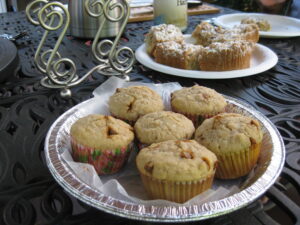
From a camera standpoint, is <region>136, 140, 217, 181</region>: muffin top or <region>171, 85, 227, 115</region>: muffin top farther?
<region>171, 85, 227, 115</region>: muffin top

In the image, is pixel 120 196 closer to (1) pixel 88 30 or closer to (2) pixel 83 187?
(2) pixel 83 187

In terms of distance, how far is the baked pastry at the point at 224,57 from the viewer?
106cm

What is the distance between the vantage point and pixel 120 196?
0.52 metres

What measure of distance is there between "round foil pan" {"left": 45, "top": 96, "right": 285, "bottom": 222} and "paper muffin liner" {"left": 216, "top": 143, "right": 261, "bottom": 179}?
0.02 m

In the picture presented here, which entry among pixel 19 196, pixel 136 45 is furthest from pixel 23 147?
pixel 136 45

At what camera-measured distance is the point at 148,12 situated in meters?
1.86

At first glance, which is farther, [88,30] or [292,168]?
[88,30]

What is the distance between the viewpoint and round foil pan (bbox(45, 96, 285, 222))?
44 centimetres

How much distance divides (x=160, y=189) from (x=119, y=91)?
1.07 feet

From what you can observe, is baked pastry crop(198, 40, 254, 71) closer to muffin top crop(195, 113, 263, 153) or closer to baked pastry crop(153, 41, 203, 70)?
baked pastry crop(153, 41, 203, 70)

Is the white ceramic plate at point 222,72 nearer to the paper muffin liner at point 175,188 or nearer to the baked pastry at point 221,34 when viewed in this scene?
the baked pastry at point 221,34

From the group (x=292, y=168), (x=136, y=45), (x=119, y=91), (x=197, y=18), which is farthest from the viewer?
(x=197, y=18)

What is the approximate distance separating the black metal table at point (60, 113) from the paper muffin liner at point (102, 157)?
0.24 feet

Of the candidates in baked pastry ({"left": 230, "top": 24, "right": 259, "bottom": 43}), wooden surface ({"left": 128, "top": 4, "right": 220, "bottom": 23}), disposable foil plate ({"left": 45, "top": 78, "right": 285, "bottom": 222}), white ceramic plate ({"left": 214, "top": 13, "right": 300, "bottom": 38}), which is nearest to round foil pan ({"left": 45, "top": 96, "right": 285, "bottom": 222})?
disposable foil plate ({"left": 45, "top": 78, "right": 285, "bottom": 222})
